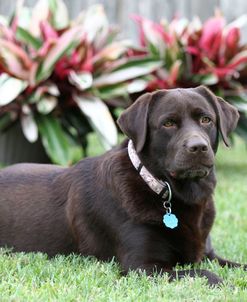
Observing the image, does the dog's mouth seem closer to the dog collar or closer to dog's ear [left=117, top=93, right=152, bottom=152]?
the dog collar

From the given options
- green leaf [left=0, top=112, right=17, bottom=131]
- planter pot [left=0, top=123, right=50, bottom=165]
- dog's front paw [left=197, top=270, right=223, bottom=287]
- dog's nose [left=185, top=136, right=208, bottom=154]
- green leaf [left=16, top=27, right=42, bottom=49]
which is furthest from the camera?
planter pot [left=0, top=123, right=50, bottom=165]

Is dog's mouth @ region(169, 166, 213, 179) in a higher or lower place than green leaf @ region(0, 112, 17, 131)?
higher

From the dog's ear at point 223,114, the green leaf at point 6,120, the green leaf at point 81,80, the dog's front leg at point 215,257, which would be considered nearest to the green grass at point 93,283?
the dog's front leg at point 215,257

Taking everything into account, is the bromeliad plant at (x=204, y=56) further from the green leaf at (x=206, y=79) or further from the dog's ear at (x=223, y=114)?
the dog's ear at (x=223, y=114)

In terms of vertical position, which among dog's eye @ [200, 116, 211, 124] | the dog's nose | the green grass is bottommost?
the green grass

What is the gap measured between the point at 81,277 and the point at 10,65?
4020 mm

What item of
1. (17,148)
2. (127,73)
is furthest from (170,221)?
(17,148)

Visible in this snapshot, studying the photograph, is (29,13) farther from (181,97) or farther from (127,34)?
(181,97)

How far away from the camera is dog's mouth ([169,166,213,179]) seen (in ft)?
13.9

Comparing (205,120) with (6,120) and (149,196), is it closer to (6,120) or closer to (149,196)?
(149,196)

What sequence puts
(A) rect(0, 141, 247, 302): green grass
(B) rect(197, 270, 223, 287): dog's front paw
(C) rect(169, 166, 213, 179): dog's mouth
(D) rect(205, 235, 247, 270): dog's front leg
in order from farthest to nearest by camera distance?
(D) rect(205, 235, 247, 270): dog's front leg < (C) rect(169, 166, 213, 179): dog's mouth < (B) rect(197, 270, 223, 287): dog's front paw < (A) rect(0, 141, 247, 302): green grass

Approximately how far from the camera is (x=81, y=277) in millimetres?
3971

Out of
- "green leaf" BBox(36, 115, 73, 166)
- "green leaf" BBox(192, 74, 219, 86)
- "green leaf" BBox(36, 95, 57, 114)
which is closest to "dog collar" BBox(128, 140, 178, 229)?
"green leaf" BBox(36, 115, 73, 166)

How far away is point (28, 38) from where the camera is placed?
7.72 m
